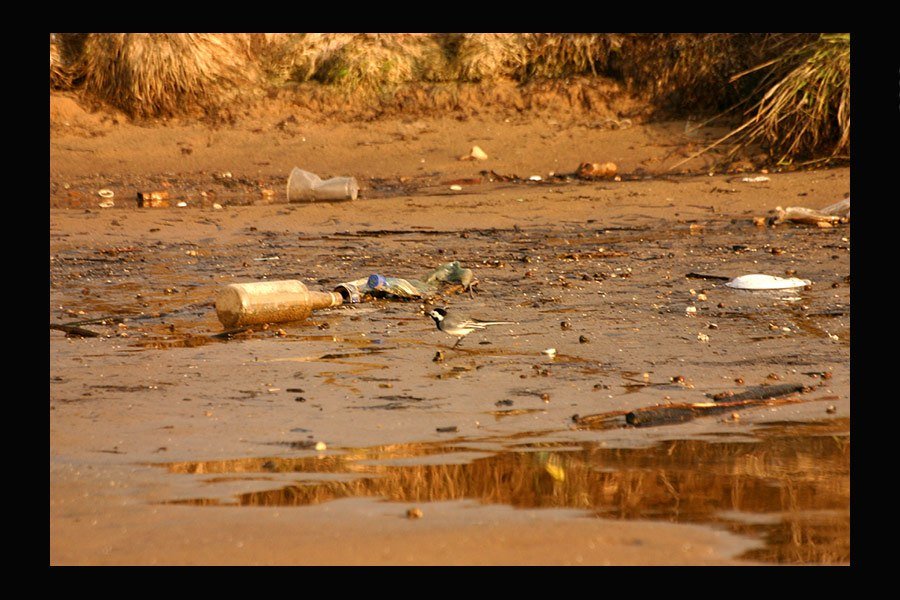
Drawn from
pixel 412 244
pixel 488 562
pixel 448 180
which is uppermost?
pixel 448 180

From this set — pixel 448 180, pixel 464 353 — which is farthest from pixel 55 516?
pixel 448 180

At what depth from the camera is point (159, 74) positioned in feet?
39.9

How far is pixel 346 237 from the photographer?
27.9ft

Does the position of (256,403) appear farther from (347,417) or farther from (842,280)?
(842,280)

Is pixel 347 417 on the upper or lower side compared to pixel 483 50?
lower

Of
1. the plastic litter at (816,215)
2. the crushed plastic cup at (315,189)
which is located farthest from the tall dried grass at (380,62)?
the plastic litter at (816,215)

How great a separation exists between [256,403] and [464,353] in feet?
3.90

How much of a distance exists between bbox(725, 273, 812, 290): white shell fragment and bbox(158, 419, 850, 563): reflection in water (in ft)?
8.32

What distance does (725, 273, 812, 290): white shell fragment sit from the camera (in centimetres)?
639

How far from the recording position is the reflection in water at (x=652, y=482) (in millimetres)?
3102

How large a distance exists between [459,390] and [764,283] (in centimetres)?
262

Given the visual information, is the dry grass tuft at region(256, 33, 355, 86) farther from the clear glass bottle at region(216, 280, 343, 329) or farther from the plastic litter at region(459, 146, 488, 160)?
the clear glass bottle at region(216, 280, 343, 329)

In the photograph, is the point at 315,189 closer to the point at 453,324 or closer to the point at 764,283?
the point at 764,283

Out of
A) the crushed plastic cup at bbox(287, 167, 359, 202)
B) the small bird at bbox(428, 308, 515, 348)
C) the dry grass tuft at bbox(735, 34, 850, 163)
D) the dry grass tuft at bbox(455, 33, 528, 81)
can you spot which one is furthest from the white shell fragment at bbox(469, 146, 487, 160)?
the small bird at bbox(428, 308, 515, 348)
